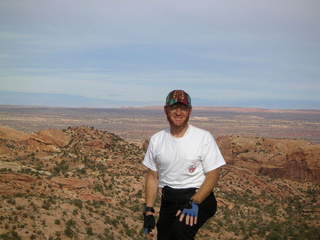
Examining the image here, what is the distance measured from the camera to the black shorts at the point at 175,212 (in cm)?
444

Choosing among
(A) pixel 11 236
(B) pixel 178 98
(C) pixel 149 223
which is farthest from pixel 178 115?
(A) pixel 11 236

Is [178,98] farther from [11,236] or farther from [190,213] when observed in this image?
[11,236]

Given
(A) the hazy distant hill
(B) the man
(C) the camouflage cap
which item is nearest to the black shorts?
(B) the man

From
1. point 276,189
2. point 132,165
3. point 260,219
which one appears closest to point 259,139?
point 276,189

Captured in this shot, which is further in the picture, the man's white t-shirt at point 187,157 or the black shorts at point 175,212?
the black shorts at point 175,212

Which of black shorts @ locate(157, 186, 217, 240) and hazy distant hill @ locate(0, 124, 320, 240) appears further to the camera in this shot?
hazy distant hill @ locate(0, 124, 320, 240)

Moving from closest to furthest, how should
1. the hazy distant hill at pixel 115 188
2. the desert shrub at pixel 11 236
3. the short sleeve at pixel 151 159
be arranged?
the short sleeve at pixel 151 159, the desert shrub at pixel 11 236, the hazy distant hill at pixel 115 188

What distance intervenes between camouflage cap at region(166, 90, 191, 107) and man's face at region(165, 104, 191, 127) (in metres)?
0.05

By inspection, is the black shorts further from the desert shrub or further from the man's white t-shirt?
the desert shrub

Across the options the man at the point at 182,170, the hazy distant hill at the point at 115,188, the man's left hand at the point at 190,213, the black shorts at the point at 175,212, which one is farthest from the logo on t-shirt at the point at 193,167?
the hazy distant hill at the point at 115,188

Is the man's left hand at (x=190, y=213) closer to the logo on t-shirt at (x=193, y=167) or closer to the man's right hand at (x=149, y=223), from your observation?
the logo on t-shirt at (x=193, y=167)

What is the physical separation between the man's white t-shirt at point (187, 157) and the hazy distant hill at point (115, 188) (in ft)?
22.8

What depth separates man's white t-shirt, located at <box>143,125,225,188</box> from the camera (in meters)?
4.33

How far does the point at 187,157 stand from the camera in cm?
432
